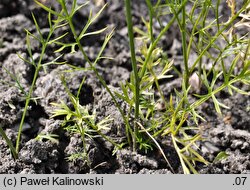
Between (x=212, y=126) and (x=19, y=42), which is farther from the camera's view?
(x=19, y=42)

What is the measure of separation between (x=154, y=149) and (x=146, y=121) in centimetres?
10

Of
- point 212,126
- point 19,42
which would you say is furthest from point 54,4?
point 212,126

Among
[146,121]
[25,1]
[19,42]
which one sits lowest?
[146,121]

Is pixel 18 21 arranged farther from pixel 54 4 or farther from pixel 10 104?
pixel 10 104

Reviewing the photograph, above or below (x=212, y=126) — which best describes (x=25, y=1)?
above

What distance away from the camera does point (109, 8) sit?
82.4 inches
